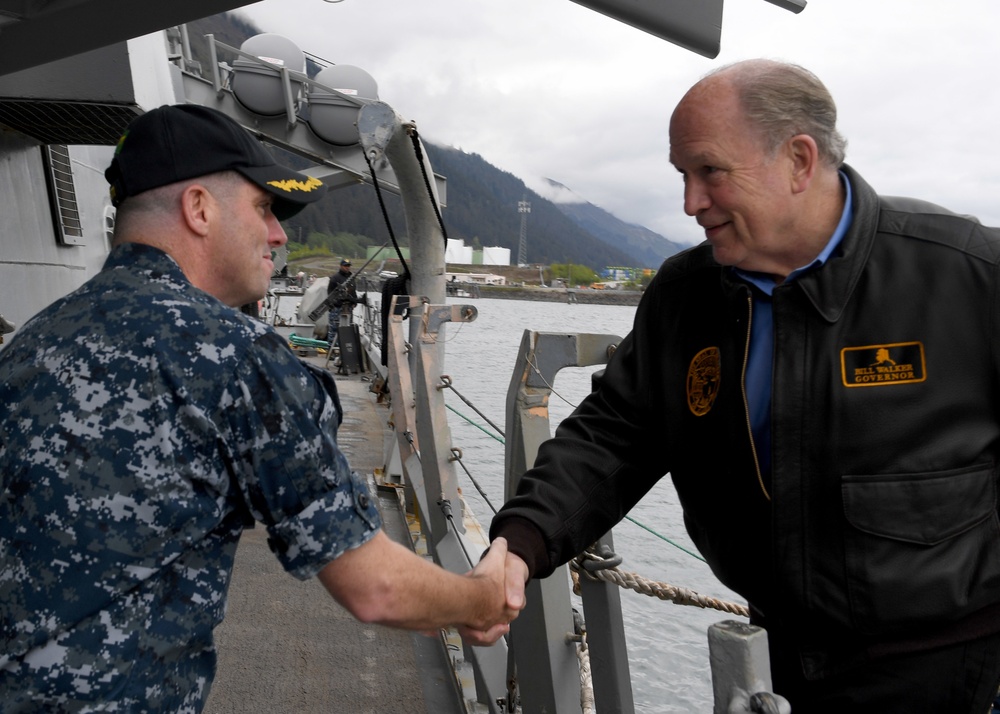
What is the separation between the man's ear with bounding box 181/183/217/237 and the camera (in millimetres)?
1735

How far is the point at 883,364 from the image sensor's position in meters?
1.79

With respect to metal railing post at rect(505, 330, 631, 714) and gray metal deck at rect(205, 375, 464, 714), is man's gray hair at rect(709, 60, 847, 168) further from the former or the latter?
gray metal deck at rect(205, 375, 464, 714)

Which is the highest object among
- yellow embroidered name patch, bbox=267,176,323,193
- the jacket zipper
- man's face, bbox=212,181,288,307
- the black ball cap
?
the black ball cap

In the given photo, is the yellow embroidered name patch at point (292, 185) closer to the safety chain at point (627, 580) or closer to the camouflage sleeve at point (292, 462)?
the camouflage sleeve at point (292, 462)

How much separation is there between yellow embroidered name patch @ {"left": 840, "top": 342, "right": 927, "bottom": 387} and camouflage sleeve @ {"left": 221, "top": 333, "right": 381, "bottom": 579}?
1.05m

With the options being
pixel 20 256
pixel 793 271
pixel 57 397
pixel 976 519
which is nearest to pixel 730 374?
pixel 793 271

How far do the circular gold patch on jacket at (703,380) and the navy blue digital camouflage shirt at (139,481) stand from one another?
90 cm

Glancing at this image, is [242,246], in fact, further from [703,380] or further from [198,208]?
[703,380]

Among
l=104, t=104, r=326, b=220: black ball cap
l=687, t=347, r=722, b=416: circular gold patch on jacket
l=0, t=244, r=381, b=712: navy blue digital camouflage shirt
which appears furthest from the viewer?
l=687, t=347, r=722, b=416: circular gold patch on jacket

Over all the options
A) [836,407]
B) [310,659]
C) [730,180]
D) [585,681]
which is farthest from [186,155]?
[310,659]

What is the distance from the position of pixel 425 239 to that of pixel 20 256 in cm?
330

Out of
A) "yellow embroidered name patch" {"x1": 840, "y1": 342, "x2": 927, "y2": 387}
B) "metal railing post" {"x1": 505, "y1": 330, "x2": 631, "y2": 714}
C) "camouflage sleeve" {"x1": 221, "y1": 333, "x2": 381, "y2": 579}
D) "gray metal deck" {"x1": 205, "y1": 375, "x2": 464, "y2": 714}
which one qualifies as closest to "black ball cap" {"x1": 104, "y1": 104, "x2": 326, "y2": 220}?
"camouflage sleeve" {"x1": 221, "y1": 333, "x2": 381, "y2": 579}

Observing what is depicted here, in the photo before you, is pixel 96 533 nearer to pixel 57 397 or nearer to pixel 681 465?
pixel 57 397

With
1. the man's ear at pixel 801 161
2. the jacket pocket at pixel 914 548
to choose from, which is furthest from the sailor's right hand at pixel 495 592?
the man's ear at pixel 801 161
